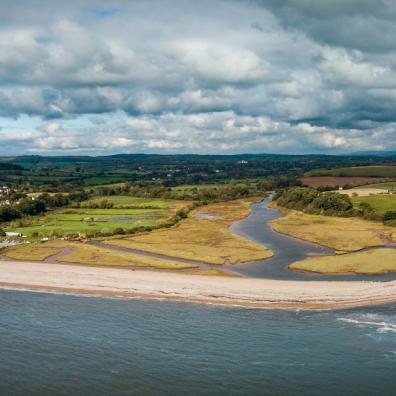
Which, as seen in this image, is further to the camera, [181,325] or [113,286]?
[113,286]

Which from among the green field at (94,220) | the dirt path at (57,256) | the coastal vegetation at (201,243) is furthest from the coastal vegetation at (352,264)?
the green field at (94,220)

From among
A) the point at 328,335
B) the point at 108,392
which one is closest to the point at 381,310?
the point at 328,335

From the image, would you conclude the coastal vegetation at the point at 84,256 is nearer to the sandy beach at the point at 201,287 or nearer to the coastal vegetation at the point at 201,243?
the sandy beach at the point at 201,287

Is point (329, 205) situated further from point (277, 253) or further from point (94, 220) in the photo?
point (94, 220)

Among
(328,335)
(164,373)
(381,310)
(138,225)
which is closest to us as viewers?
(164,373)

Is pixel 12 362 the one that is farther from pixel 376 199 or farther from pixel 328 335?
pixel 376 199

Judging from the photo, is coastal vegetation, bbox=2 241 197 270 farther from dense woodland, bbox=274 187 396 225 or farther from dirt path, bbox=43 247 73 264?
dense woodland, bbox=274 187 396 225
